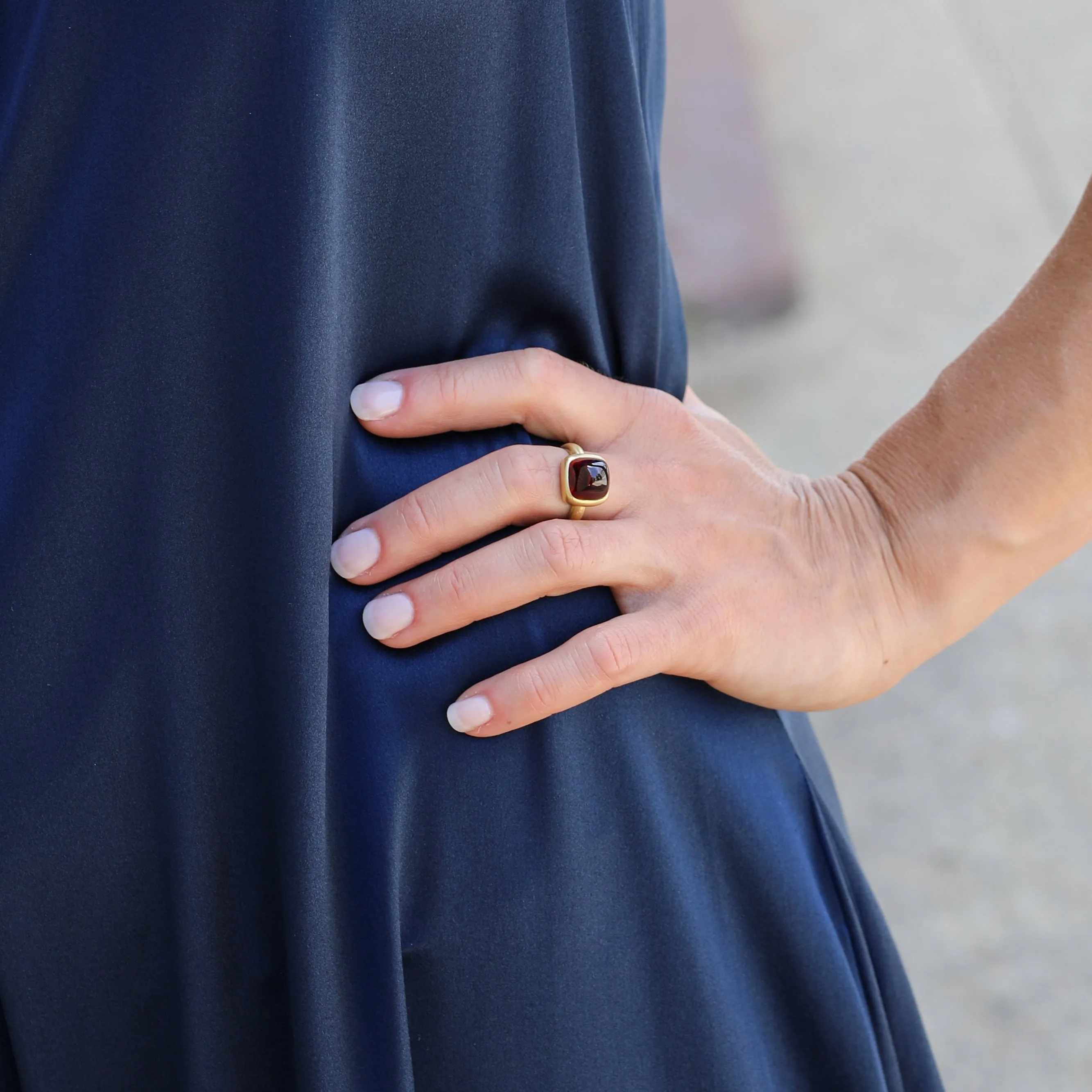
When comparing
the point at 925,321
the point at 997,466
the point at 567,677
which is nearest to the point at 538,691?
the point at 567,677

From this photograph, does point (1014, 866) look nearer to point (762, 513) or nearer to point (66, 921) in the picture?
point (762, 513)

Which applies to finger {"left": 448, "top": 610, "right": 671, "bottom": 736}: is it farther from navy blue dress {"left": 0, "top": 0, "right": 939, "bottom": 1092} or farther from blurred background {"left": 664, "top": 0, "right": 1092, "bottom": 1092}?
blurred background {"left": 664, "top": 0, "right": 1092, "bottom": 1092}

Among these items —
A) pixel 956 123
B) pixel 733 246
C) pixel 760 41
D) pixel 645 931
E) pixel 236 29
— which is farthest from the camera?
pixel 760 41

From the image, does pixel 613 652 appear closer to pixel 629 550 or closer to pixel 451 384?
pixel 629 550

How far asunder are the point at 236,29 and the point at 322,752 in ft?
1.32

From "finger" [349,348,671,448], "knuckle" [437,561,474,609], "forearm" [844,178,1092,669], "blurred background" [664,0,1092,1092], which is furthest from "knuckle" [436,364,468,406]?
"blurred background" [664,0,1092,1092]

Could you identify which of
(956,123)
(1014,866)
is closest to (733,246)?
(956,123)

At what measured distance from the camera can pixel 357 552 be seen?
727 mm

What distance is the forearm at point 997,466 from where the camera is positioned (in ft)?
2.92

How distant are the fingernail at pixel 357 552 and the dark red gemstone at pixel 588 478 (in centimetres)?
14

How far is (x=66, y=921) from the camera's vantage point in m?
0.68

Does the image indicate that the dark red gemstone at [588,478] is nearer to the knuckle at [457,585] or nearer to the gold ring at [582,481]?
the gold ring at [582,481]

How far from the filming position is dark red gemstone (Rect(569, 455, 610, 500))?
0.80m

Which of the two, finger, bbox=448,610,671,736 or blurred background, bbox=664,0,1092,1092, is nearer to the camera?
finger, bbox=448,610,671,736
